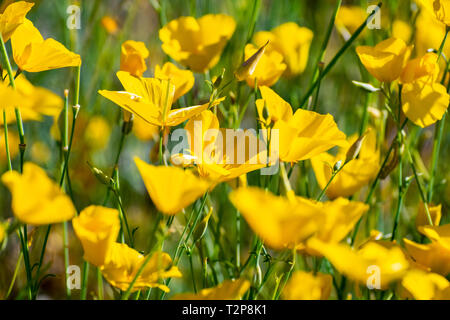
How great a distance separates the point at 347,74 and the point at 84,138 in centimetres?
75

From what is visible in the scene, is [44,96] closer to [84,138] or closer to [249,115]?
[84,138]

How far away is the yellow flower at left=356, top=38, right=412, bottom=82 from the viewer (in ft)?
2.10

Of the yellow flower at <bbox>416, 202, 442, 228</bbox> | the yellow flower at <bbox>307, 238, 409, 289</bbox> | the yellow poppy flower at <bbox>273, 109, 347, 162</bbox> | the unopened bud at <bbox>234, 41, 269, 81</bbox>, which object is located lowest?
the yellow flower at <bbox>416, 202, 442, 228</bbox>

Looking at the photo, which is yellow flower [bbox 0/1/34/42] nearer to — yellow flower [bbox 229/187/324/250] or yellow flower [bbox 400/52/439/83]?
yellow flower [bbox 229/187/324/250]

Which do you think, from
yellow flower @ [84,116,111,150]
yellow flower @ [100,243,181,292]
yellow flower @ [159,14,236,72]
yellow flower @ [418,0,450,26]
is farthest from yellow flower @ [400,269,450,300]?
yellow flower @ [84,116,111,150]

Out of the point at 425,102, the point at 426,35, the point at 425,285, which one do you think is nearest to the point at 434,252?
the point at 425,285

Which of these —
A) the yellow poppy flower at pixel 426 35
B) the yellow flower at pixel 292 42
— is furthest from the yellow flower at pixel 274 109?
the yellow poppy flower at pixel 426 35

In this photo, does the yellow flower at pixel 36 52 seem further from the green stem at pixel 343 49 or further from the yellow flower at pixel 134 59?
the green stem at pixel 343 49

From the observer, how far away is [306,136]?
0.59 m

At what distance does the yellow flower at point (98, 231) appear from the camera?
18.8 inches

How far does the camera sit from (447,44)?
102 centimetres

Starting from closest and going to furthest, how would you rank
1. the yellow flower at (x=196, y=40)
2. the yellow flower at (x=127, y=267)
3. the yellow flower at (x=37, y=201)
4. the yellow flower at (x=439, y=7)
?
the yellow flower at (x=37, y=201), the yellow flower at (x=127, y=267), the yellow flower at (x=439, y=7), the yellow flower at (x=196, y=40)

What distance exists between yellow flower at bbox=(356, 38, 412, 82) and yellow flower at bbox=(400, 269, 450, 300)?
0.87 feet

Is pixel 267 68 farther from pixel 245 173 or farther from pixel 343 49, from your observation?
pixel 245 173
